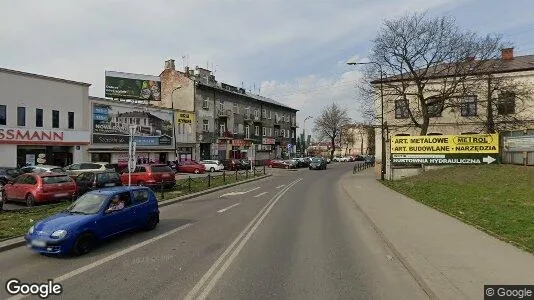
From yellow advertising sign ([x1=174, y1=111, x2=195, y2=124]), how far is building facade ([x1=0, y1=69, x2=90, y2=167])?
46.4 feet

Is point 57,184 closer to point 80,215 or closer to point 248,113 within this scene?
point 80,215

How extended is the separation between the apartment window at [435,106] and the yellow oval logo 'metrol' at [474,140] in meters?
9.14

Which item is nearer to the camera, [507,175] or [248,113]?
[507,175]

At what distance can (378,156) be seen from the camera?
45.7 meters

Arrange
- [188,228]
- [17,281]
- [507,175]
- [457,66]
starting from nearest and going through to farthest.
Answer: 1. [17,281]
2. [188,228]
3. [507,175]
4. [457,66]

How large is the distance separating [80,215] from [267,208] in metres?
9.43

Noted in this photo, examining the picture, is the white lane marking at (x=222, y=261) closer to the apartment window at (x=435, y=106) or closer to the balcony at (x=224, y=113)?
the apartment window at (x=435, y=106)

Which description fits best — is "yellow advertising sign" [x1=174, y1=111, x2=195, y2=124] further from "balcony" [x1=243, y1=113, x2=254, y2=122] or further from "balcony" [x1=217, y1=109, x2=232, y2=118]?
"balcony" [x1=243, y1=113, x2=254, y2=122]

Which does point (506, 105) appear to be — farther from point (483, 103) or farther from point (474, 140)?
point (474, 140)

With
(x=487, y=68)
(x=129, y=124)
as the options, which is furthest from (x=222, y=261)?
(x=487, y=68)

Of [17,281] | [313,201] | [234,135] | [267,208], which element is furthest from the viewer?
[234,135]

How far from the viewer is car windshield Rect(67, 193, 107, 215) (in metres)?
11.0

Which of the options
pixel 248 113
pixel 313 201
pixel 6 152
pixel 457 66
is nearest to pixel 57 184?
pixel 313 201

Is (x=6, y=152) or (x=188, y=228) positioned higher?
(x=6, y=152)
